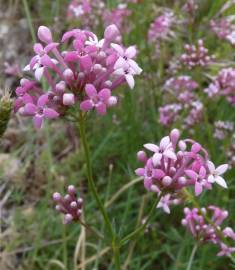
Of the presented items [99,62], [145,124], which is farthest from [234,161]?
[99,62]

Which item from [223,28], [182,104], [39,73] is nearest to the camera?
[39,73]

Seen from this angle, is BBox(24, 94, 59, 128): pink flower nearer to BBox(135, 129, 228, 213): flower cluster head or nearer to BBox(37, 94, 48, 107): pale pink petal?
BBox(37, 94, 48, 107): pale pink petal

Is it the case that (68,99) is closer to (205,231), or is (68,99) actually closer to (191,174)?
(191,174)

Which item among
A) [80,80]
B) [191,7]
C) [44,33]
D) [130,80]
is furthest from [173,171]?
[191,7]

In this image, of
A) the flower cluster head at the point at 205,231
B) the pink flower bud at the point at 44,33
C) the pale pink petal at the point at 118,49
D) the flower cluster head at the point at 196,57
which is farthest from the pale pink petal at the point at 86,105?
the flower cluster head at the point at 196,57

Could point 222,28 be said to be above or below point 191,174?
below

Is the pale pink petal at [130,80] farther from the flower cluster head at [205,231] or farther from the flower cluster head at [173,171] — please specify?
the flower cluster head at [205,231]

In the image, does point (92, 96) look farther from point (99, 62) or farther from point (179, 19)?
point (179, 19)
